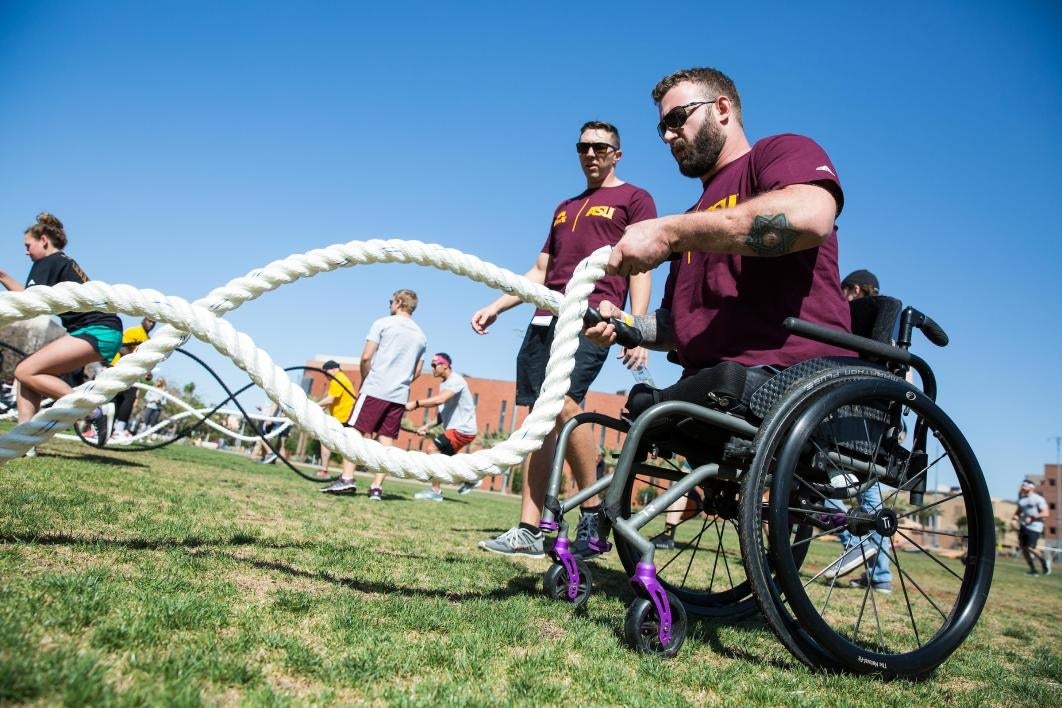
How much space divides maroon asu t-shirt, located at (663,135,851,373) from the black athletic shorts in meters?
1.42

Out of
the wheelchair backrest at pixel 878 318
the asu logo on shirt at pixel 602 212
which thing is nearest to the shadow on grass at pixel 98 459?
the asu logo on shirt at pixel 602 212

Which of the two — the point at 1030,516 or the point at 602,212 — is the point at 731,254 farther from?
the point at 1030,516

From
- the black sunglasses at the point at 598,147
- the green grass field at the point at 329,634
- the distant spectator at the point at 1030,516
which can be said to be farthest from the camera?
the distant spectator at the point at 1030,516

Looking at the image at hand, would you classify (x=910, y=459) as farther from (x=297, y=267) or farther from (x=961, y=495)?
(x=297, y=267)

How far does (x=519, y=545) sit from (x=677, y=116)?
2548 mm

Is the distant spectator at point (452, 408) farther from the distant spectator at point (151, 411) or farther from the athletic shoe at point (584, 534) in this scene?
the distant spectator at point (151, 411)

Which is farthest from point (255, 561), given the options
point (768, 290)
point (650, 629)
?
point (768, 290)

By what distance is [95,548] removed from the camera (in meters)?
2.45

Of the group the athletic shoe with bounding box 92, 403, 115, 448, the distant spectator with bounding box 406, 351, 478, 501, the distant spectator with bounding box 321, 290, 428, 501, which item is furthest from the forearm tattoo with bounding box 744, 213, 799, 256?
the athletic shoe with bounding box 92, 403, 115, 448

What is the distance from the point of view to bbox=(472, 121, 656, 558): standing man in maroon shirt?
3971mm

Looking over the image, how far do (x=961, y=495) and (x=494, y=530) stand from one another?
393 cm

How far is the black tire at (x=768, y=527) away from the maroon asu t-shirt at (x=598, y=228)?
2.20 meters

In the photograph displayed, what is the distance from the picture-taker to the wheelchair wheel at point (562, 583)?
2615 millimetres

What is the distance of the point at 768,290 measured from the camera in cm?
242
